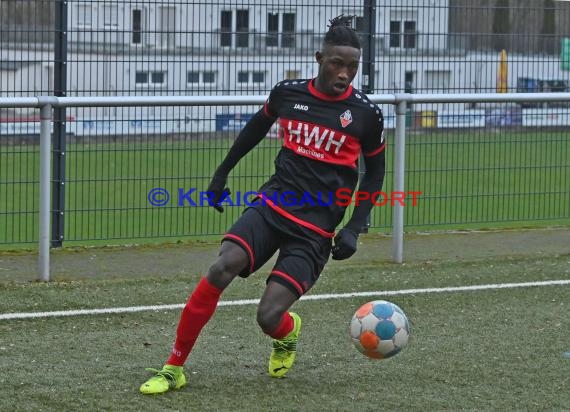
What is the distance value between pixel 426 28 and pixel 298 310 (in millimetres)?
4877

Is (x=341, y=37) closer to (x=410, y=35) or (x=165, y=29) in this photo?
(x=165, y=29)

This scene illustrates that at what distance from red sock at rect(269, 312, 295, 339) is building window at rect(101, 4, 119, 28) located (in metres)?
5.55

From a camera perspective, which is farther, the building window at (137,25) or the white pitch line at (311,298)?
the building window at (137,25)

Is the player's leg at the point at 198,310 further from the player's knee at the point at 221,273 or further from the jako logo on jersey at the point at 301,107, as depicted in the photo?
the jako logo on jersey at the point at 301,107

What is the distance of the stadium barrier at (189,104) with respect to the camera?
345 inches

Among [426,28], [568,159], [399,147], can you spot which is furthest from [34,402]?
[568,159]

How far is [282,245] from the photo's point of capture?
246 inches

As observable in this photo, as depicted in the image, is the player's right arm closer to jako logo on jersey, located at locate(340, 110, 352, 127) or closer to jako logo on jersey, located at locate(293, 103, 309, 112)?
jako logo on jersey, located at locate(293, 103, 309, 112)

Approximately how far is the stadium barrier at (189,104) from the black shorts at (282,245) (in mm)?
2985

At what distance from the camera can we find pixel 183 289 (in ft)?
29.1

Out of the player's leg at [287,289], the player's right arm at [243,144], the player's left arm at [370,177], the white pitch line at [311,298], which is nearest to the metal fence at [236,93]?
the white pitch line at [311,298]

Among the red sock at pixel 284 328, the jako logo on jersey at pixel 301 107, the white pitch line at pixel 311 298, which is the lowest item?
the white pitch line at pixel 311 298

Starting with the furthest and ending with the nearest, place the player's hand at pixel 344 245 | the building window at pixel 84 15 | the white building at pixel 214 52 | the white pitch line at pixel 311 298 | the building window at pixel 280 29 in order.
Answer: the building window at pixel 280 29 < the white building at pixel 214 52 < the building window at pixel 84 15 < the white pitch line at pixel 311 298 < the player's hand at pixel 344 245

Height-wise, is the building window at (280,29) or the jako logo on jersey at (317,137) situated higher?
the building window at (280,29)
